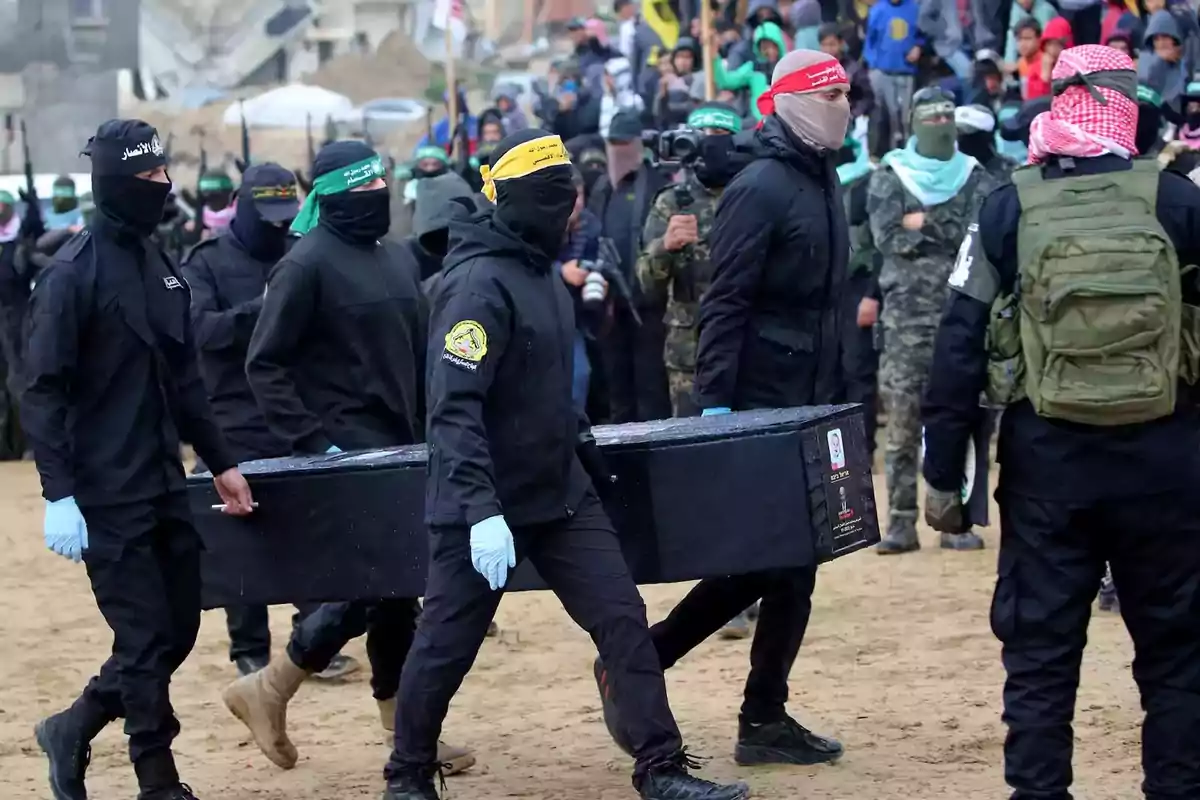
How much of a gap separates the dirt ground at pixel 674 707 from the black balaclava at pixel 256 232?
5.99ft

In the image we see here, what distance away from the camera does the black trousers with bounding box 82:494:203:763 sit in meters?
6.17

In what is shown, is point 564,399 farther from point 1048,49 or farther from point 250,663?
point 1048,49

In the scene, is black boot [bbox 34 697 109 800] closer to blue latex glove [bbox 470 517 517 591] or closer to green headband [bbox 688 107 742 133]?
blue latex glove [bbox 470 517 517 591]

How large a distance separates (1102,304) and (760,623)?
2.07 meters

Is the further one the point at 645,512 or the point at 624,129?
the point at 624,129

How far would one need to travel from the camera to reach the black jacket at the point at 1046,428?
532cm

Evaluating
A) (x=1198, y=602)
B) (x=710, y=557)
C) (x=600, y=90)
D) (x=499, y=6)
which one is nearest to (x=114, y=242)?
(x=710, y=557)

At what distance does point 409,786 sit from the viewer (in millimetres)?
5953

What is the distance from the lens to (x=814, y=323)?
705 cm

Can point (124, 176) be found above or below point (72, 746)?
Result: above

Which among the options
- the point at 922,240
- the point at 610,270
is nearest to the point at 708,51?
the point at 610,270

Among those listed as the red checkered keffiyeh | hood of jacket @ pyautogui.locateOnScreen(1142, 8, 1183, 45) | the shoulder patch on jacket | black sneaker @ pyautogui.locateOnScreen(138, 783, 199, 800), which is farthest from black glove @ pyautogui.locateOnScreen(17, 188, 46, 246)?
the red checkered keffiyeh

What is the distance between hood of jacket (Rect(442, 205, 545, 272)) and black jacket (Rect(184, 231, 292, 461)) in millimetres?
2662

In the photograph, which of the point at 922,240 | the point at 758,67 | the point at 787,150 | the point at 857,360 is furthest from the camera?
the point at 758,67
